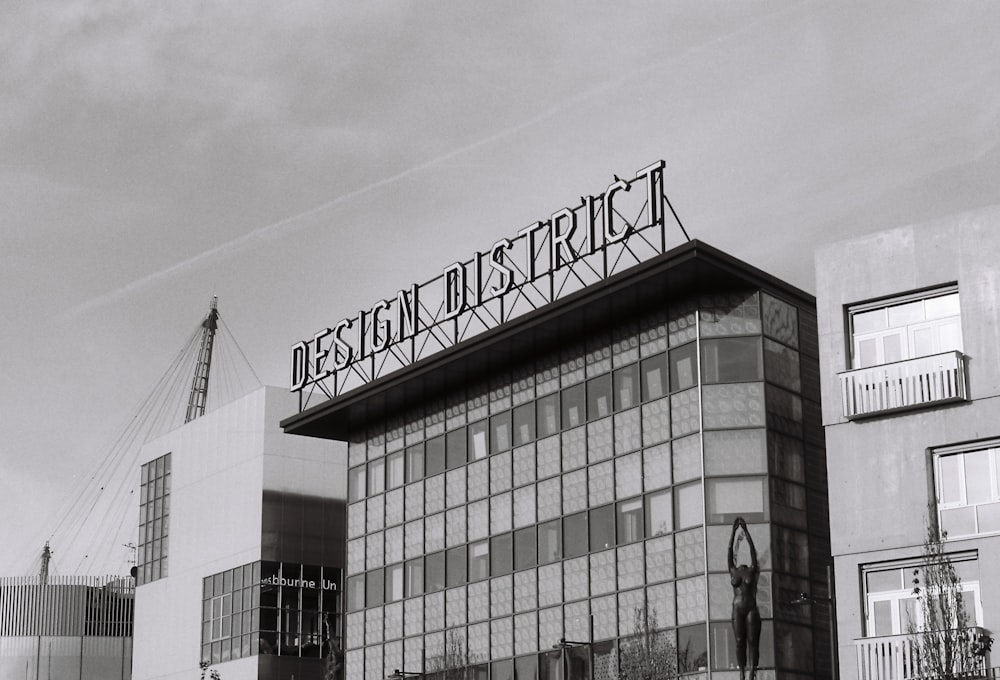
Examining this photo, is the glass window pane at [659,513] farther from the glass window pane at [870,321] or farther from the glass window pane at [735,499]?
the glass window pane at [870,321]

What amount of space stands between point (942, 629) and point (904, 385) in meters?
6.96

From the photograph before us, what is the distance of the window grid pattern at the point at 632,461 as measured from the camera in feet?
151

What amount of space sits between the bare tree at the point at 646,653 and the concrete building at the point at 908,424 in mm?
5708

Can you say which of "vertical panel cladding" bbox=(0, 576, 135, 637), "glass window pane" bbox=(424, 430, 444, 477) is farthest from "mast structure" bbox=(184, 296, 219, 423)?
"glass window pane" bbox=(424, 430, 444, 477)

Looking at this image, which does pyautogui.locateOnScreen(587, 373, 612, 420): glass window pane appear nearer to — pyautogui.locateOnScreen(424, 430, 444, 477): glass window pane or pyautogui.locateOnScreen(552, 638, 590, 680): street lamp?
pyautogui.locateOnScreen(552, 638, 590, 680): street lamp

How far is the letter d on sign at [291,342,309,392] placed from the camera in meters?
62.2

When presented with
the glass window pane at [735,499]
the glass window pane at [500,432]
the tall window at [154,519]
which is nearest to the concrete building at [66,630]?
the tall window at [154,519]

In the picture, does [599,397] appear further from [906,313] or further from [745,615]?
[906,313]

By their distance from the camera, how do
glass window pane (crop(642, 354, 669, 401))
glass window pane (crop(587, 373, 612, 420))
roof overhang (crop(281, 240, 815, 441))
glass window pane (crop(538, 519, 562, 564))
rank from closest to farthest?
1. roof overhang (crop(281, 240, 815, 441))
2. glass window pane (crop(642, 354, 669, 401))
3. glass window pane (crop(587, 373, 612, 420))
4. glass window pane (crop(538, 519, 562, 564))

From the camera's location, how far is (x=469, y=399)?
55.4m

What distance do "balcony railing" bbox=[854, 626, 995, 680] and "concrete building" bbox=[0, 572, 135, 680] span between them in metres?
81.8

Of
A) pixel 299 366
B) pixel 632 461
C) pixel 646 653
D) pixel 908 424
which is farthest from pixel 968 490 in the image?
pixel 299 366

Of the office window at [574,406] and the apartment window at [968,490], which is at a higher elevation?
the office window at [574,406]

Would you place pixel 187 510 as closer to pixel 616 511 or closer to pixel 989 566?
pixel 616 511
